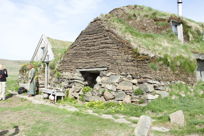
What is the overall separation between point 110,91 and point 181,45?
22.1ft

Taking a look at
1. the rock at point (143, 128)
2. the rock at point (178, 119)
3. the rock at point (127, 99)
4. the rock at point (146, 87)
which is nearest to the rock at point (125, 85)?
the rock at point (127, 99)

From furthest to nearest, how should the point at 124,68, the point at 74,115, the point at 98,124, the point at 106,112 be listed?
the point at 124,68, the point at 106,112, the point at 74,115, the point at 98,124

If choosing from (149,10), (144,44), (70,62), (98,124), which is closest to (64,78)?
(70,62)

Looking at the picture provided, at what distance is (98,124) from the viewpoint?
24.6 ft

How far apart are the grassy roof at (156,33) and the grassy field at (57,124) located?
5356 millimetres

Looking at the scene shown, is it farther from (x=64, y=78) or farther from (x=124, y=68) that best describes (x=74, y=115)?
(x=64, y=78)

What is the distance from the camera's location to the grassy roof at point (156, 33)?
12.5 metres

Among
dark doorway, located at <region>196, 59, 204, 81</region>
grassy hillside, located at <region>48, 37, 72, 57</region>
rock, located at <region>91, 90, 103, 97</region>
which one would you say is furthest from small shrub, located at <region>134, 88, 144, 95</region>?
grassy hillside, located at <region>48, 37, 72, 57</region>

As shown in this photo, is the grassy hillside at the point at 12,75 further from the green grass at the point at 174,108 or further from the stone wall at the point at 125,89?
the green grass at the point at 174,108

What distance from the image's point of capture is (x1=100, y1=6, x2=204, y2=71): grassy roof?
41.2ft

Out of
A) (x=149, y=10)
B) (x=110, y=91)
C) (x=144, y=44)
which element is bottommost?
(x=110, y=91)

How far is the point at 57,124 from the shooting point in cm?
755

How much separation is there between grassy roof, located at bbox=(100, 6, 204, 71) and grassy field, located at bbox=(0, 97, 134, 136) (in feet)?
17.6

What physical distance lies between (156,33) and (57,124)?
11777 millimetres
